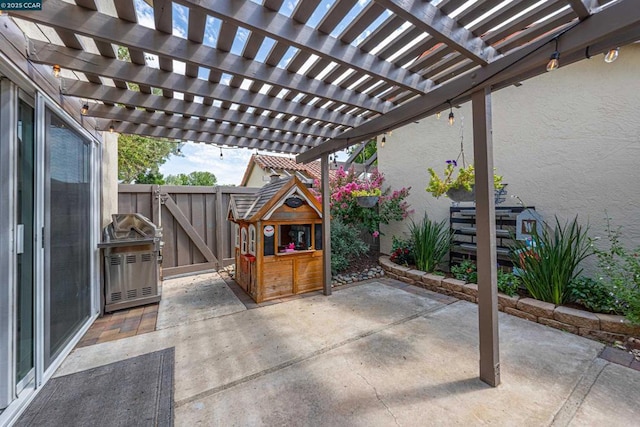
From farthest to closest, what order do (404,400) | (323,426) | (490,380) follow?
(490,380)
(404,400)
(323,426)

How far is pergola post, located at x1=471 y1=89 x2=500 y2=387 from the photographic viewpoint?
77.7 inches

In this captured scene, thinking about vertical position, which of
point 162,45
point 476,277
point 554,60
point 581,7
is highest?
point 162,45

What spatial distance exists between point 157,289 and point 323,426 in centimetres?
325

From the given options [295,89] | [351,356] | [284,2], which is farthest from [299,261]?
[284,2]

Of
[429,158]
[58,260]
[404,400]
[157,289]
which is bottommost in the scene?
[404,400]

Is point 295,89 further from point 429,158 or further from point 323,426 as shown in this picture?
point 429,158

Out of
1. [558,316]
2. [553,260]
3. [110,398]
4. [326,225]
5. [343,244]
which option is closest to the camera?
[110,398]

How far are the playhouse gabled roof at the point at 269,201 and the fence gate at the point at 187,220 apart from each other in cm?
137

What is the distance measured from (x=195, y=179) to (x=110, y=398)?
30467 millimetres

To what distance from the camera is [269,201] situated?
3.74m

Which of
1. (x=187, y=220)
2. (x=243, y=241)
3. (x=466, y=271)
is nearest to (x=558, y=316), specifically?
(x=466, y=271)

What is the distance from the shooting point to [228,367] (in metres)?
2.23

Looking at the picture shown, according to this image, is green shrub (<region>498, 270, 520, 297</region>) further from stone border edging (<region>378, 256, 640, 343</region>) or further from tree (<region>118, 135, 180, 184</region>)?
tree (<region>118, 135, 180, 184</region>)

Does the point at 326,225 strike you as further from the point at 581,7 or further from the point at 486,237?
the point at 581,7
